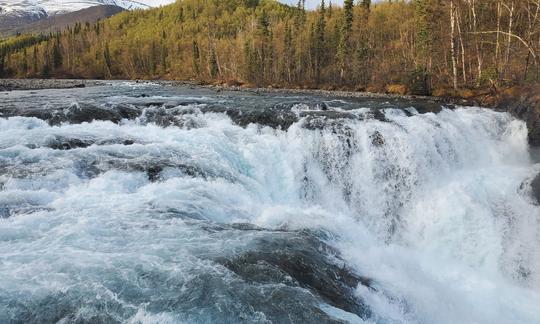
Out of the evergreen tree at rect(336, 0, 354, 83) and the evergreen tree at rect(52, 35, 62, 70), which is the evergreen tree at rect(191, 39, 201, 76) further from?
the evergreen tree at rect(336, 0, 354, 83)

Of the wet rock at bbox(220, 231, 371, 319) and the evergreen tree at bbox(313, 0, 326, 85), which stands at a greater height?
the evergreen tree at bbox(313, 0, 326, 85)

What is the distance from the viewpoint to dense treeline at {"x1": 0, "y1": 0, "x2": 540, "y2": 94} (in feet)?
118

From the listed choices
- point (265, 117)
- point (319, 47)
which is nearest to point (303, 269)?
point (265, 117)

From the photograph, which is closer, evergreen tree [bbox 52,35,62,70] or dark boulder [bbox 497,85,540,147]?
dark boulder [bbox 497,85,540,147]

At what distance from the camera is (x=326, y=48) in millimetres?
62156

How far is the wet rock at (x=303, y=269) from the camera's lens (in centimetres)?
715

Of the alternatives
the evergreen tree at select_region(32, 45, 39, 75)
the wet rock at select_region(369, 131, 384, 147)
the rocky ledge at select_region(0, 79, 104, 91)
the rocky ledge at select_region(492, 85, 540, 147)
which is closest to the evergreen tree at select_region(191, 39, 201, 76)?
the rocky ledge at select_region(0, 79, 104, 91)

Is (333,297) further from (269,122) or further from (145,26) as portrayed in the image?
(145,26)

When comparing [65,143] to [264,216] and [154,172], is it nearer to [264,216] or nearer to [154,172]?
[154,172]

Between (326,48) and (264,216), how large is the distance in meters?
55.0

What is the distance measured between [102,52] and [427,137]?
10566 cm

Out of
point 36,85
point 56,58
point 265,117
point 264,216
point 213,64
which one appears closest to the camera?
point 264,216

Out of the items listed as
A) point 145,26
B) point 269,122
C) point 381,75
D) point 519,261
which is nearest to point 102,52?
point 145,26

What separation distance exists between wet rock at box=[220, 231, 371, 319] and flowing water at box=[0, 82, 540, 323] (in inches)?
1.5
